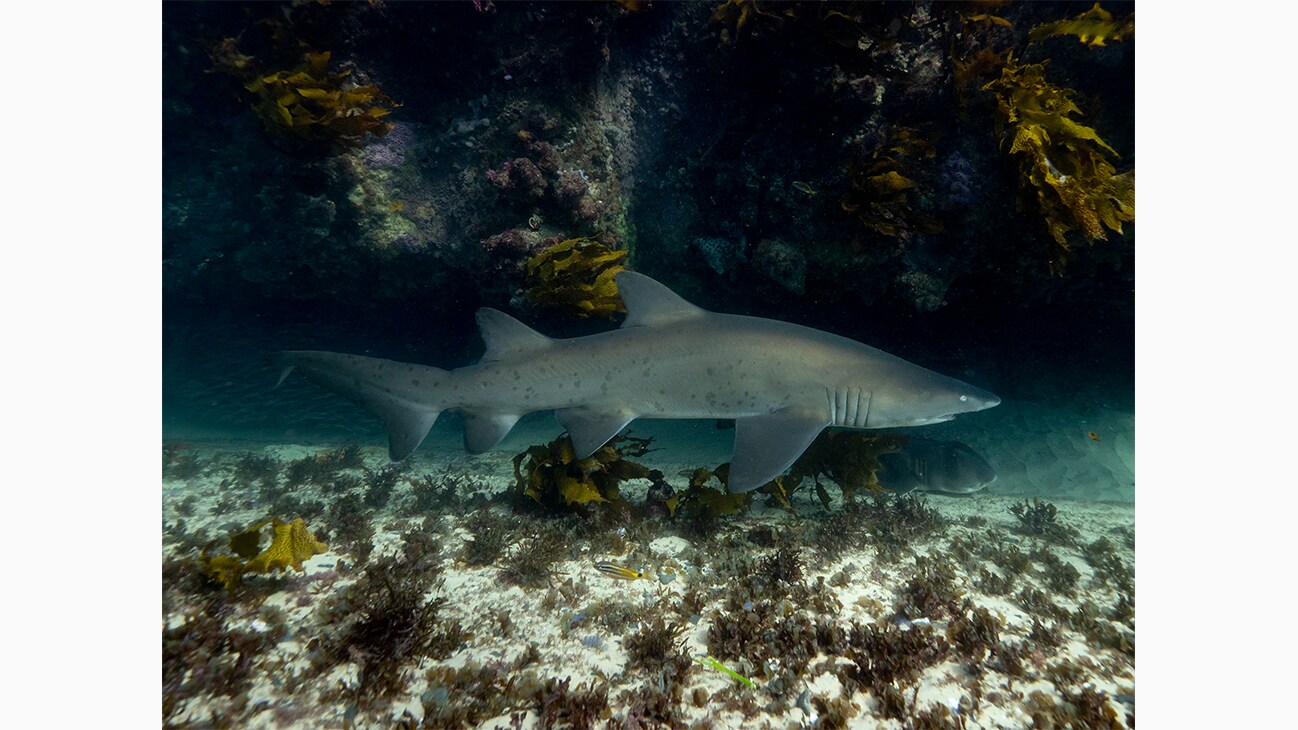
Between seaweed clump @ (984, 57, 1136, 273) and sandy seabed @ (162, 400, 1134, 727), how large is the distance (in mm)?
3388

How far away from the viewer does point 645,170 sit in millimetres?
7609

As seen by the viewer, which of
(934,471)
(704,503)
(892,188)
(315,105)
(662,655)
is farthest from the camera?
(934,471)

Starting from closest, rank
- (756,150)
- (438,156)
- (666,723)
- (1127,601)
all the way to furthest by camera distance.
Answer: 1. (666,723)
2. (1127,601)
3. (756,150)
4. (438,156)

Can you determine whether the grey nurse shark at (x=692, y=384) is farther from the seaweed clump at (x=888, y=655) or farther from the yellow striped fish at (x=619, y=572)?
the seaweed clump at (x=888, y=655)

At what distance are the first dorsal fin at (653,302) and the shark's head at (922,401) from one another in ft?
6.49

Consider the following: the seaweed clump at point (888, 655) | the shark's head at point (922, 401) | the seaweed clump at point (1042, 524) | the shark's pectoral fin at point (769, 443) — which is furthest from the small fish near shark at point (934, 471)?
the seaweed clump at point (888, 655)

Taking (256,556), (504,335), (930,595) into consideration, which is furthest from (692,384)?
(256,556)

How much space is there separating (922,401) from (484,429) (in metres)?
4.33

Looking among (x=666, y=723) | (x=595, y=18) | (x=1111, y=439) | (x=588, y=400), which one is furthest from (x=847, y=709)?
(x=1111, y=439)

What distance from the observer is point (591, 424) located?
491cm

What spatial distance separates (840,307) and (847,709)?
6066mm

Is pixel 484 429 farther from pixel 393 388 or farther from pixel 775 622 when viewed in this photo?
pixel 775 622

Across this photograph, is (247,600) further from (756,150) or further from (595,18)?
(595,18)

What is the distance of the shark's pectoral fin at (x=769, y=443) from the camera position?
430cm
